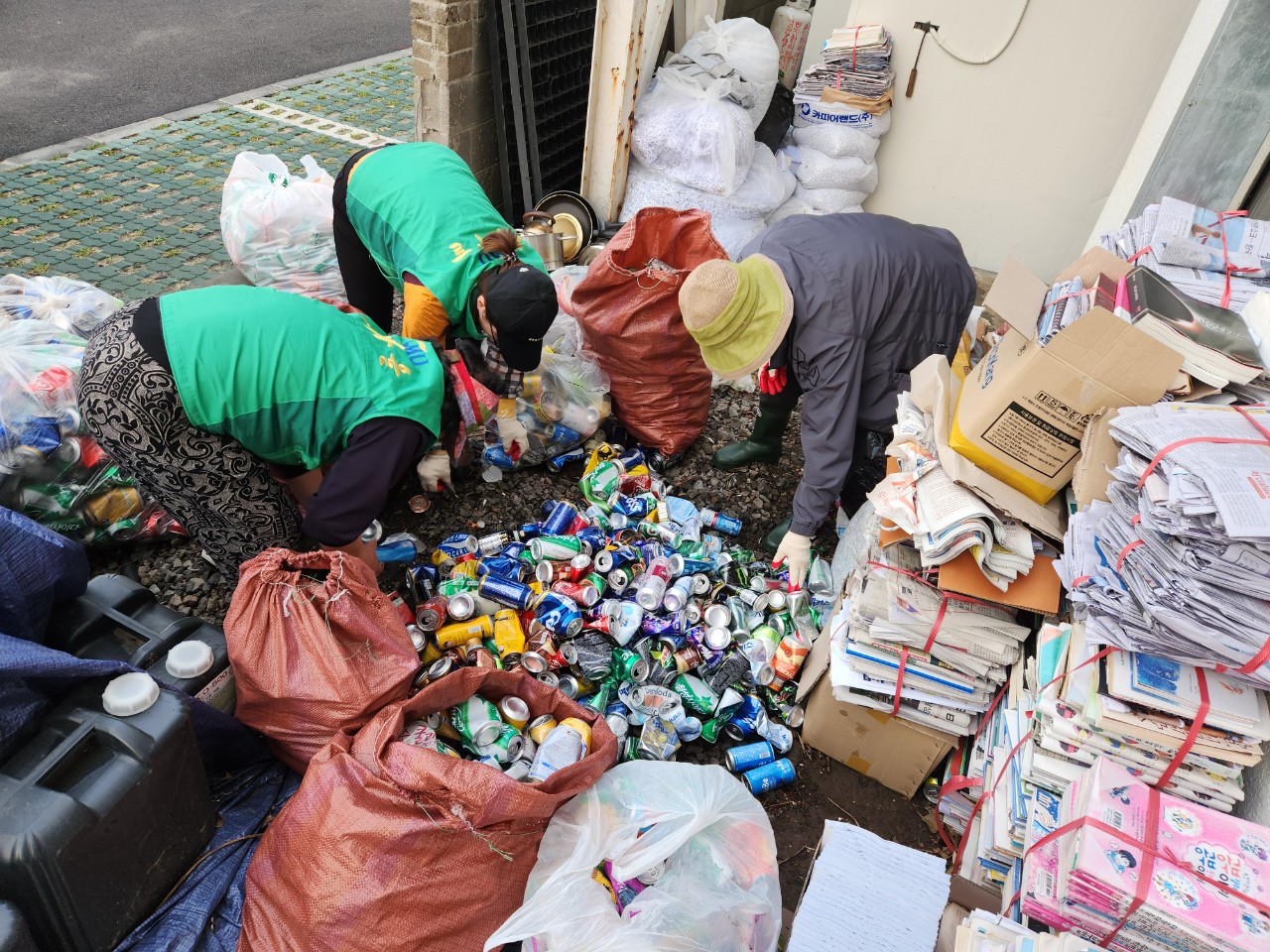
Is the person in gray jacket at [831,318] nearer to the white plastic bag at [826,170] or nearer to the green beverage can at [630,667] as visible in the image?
the green beverage can at [630,667]

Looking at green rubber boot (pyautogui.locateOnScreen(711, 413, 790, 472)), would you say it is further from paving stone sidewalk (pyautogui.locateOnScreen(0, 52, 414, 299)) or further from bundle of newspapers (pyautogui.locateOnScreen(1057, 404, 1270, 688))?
paving stone sidewalk (pyautogui.locateOnScreen(0, 52, 414, 299))

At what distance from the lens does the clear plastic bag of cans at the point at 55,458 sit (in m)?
2.85

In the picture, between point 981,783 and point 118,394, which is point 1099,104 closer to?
point 981,783

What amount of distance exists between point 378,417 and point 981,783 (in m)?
A: 2.20

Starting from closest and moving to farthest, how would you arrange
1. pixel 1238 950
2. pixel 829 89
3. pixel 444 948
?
pixel 1238 950 → pixel 444 948 → pixel 829 89

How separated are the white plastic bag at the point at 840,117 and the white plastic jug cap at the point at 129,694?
4943 mm

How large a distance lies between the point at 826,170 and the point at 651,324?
2341 mm

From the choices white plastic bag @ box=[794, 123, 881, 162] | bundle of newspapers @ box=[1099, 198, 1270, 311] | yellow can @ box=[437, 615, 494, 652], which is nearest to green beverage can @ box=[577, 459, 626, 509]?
yellow can @ box=[437, 615, 494, 652]

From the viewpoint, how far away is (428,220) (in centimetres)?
317

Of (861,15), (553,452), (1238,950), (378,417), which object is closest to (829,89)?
(861,15)

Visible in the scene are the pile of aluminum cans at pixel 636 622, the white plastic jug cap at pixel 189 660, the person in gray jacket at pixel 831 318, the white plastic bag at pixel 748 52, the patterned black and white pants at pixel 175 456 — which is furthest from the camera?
the white plastic bag at pixel 748 52

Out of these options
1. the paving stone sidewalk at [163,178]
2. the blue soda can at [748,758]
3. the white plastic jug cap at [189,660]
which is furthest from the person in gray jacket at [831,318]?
the paving stone sidewalk at [163,178]

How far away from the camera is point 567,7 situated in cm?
521

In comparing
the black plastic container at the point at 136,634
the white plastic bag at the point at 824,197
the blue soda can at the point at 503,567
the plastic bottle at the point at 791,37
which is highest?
the plastic bottle at the point at 791,37
